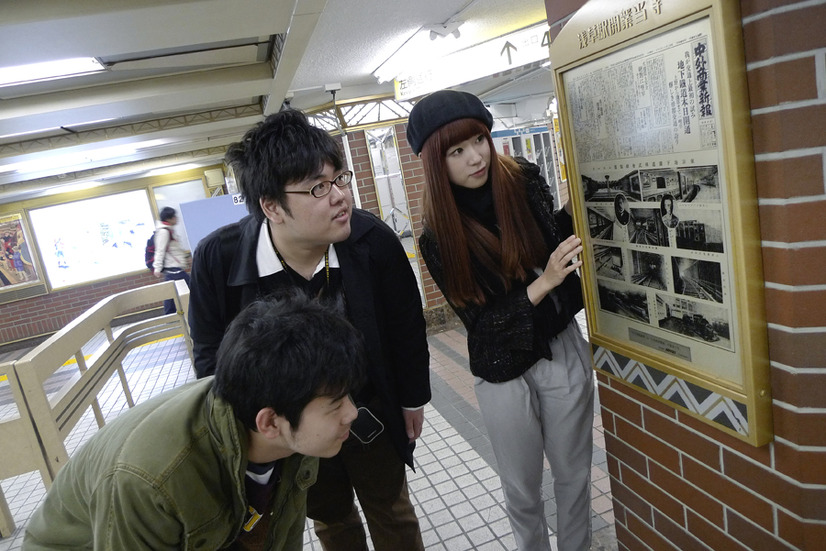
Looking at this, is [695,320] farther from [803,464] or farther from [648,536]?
[648,536]

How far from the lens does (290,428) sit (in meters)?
1.32

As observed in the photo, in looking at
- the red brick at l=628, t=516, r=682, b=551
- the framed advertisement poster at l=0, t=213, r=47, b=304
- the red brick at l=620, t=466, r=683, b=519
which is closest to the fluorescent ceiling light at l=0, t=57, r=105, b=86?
the red brick at l=620, t=466, r=683, b=519

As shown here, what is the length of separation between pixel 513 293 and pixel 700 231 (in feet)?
1.99

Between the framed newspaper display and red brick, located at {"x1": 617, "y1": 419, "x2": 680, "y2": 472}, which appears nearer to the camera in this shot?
the framed newspaper display

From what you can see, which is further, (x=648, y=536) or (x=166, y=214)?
(x=166, y=214)

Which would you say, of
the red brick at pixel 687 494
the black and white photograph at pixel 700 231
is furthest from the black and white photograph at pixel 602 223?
the red brick at pixel 687 494

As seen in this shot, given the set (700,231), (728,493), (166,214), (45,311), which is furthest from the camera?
(45,311)

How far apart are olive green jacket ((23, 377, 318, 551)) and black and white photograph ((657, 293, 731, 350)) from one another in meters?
1.15

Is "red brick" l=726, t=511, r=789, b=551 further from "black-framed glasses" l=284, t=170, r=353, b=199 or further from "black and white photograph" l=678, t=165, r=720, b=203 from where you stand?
"black-framed glasses" l=284, t=170, r=353, b=199

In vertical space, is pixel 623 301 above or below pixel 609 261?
below

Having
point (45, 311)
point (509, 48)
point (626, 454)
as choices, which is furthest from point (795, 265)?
point (45, 311)

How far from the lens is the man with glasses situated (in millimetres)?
1660

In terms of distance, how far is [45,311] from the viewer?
458 inches

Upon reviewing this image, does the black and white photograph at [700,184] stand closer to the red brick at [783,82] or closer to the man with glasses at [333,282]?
the red brick at [783,82]
